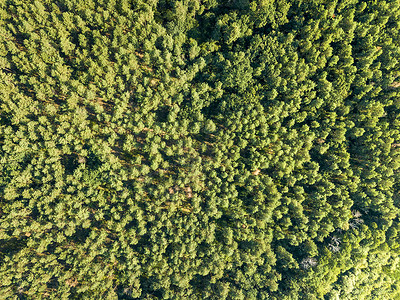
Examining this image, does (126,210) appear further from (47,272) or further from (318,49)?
(318,49)

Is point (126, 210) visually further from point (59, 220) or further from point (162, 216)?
point (59, 220)

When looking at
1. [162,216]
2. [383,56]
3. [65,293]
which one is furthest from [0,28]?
[383,56]

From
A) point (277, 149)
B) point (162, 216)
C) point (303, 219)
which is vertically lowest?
point (162, 216)

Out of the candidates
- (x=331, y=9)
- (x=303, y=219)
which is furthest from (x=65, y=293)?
(x=331, y=9)

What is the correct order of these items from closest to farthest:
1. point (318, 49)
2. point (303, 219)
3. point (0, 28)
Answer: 1. point (0, 28)
2. point (318, 49)
3. point (303, 219)

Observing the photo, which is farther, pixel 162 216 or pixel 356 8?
pixel 162 216

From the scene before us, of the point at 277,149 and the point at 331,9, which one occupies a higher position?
the point at 331,9

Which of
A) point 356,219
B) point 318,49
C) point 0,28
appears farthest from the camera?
point 356,219
